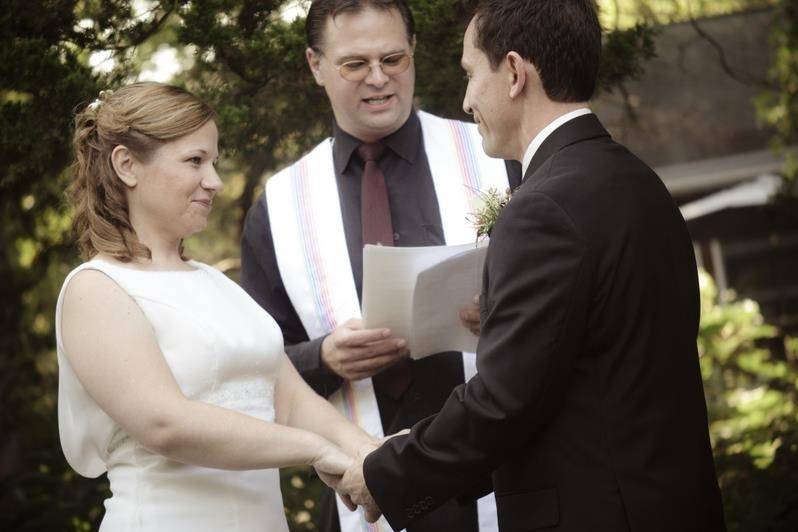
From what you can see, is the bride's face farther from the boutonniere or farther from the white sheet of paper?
the boutonniere

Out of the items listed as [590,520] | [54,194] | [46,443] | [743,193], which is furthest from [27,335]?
[743,193]

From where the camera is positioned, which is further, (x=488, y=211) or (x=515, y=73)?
(x=488, y=211)

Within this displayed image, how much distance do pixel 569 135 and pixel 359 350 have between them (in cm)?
106

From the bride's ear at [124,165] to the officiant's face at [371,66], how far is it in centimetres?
93

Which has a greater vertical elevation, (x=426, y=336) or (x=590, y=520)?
(x=426, y=336)

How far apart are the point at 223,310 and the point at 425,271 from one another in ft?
1.96

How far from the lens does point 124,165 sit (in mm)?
3049

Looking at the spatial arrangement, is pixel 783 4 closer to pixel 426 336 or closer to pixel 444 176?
pixel 444 176

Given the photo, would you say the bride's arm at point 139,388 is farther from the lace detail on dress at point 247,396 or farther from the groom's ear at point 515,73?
the groom's ear at point 515,73

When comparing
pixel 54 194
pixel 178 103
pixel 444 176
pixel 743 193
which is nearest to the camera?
pixel 178 103

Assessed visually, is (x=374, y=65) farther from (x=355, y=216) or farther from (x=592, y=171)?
(x=592, y=171)

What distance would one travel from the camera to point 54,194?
16.9 ft

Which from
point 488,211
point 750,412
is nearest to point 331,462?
point 488,211

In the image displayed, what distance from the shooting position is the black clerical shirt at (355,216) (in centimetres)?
367
